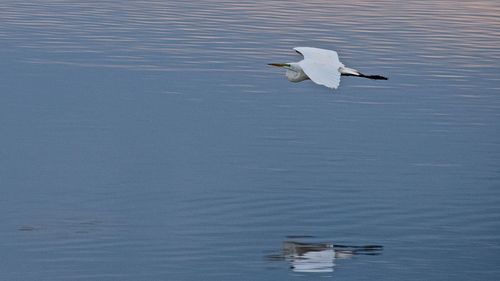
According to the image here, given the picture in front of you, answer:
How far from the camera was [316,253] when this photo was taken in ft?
33.6

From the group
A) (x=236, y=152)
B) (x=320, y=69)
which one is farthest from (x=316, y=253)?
(x=236, y=152)

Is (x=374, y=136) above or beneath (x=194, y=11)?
beneath

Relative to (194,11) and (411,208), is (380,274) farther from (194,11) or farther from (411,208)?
(194,11)

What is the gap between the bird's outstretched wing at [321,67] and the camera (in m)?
11.8

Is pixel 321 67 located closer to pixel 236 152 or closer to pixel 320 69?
pixel 320 69

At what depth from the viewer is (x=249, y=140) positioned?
536 inches

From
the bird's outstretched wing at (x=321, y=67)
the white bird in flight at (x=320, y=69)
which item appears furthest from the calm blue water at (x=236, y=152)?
the bird's outstretched wing at (x=321, y=67)

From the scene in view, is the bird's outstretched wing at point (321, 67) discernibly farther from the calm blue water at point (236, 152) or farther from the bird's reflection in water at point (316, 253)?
the bird's reflection in water at point (316, 253)

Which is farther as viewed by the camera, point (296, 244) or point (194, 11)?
point (194, 11)

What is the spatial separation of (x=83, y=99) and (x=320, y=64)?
135 inches

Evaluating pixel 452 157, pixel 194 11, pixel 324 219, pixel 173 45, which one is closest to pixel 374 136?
pixel 452 157

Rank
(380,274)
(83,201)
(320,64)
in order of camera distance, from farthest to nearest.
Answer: (320,64)
(83,201)
(380,274)

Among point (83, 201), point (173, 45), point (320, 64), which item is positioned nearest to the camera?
point (83, 201)

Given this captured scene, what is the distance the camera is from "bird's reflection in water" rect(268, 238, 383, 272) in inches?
391
